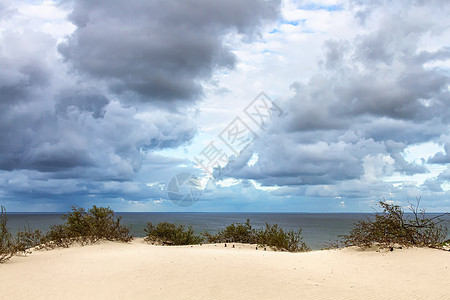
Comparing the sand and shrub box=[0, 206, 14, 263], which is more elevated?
shrub box=[0, 206, 14, 263]

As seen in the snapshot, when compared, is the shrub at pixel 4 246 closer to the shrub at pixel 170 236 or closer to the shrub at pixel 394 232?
the shrub at pixel 170 236

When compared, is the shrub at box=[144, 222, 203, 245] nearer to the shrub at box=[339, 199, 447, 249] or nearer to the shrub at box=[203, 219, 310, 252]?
the shrub at box=[203, 219, 310, 252]

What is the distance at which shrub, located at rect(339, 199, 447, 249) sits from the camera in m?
14.1

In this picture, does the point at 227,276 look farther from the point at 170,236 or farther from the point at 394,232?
the point at 170,236

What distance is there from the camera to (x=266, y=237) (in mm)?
20609

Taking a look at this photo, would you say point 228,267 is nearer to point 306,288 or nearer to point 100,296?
point 306,288

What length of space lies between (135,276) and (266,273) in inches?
152

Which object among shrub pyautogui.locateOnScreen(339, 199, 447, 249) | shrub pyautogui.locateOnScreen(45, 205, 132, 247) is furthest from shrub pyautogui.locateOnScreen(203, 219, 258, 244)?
shrub pyautogui.locateOnScreen(339, 199, 447, 249)

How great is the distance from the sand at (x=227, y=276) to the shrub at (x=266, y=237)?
6.50 metres

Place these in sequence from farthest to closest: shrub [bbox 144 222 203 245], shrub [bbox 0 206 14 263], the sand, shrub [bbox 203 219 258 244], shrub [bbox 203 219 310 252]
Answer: shrub [bbox 144 222 203 245]
shrub [bbox 203 219 258 244]
shrub [bbox 203 219 310 252]
shrub [bbox 0 206 14 263]
the sand

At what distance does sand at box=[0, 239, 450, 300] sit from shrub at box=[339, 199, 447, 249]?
104cm

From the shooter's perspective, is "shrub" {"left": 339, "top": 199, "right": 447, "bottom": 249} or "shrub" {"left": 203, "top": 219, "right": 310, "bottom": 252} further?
"shrub" {"left": 203, "top": 219, "right": 310, "bottom": 252}

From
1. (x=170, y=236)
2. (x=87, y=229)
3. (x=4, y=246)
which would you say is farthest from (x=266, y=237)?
(x=4, y=246)

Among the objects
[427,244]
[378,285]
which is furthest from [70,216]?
[427,244]
